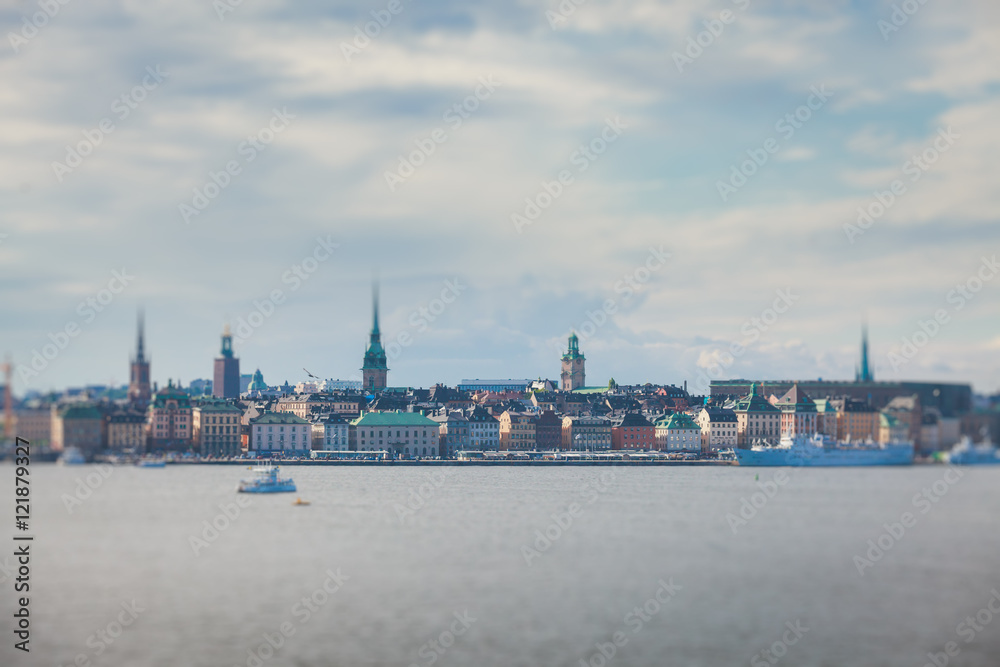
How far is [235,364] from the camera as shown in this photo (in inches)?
6078

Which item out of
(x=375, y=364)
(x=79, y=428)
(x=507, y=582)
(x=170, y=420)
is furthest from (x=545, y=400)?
(x=507, y=582)

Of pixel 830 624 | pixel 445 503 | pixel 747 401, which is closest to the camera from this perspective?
pixel 830 624

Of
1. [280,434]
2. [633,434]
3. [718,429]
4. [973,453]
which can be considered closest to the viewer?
[973,453]

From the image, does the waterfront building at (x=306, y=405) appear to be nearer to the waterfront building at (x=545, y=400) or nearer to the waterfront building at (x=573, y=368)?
the waterfront building at (x=545, y=400)

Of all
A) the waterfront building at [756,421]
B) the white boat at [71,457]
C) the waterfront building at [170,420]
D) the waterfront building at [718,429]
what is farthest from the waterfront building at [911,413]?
the waterfront building at [718,429]

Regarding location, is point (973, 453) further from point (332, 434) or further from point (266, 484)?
point (332, 434)

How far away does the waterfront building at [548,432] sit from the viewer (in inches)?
4835

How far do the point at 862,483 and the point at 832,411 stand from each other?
29690 mm

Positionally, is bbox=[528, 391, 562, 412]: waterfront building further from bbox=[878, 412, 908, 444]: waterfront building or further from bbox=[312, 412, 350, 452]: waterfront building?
bbox=[878, 412, 908, 444]: waterfront building

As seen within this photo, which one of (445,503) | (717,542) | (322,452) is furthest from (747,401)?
(717,542)

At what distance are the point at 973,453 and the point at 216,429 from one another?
221 ft

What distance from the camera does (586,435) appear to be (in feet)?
402

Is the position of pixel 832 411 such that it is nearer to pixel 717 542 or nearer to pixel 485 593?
pixel 717 542

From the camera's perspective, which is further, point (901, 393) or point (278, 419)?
point (278, 419)
